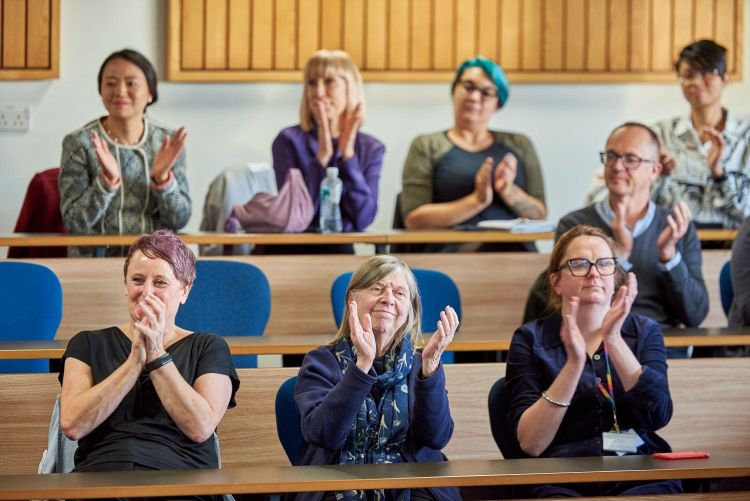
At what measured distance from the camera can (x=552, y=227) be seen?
4516mm

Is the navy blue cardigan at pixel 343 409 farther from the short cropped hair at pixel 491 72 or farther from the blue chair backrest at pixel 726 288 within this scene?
the short cropped hair at pixel 491 72

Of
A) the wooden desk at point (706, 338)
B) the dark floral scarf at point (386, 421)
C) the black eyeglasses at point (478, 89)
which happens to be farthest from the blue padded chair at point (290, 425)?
the black eyeglasses at point (478, 89)

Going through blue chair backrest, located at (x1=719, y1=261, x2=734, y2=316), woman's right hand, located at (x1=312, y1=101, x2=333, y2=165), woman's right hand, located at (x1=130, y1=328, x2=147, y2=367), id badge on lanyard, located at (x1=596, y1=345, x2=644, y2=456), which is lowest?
id badge on lanyard, located at (x1=596, y1=345, x2=644, y2=456)

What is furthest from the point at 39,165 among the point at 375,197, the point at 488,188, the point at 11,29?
the point at 488,188

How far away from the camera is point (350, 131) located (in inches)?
184

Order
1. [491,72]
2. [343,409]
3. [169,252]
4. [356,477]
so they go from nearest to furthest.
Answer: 1. [356,477]
2. [343,409]
3. [169,252]
4. [491,72]

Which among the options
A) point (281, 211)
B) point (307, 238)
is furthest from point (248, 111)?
point (307, 238)

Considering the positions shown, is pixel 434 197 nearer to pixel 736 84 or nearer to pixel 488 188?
pixel 488 188

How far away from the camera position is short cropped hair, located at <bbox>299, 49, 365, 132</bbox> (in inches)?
187

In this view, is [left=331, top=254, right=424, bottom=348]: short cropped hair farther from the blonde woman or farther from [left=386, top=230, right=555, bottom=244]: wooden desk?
the blonde woman

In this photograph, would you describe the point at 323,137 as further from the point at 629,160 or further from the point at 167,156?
the point at 629,160

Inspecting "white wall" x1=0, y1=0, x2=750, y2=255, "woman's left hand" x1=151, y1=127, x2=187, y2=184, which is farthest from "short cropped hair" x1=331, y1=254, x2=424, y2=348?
"white wall" x1=0, y1=0, x2=750, y2=255

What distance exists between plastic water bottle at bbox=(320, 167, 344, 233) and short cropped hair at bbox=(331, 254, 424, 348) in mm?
1791

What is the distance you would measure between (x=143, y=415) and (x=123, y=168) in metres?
1.90
